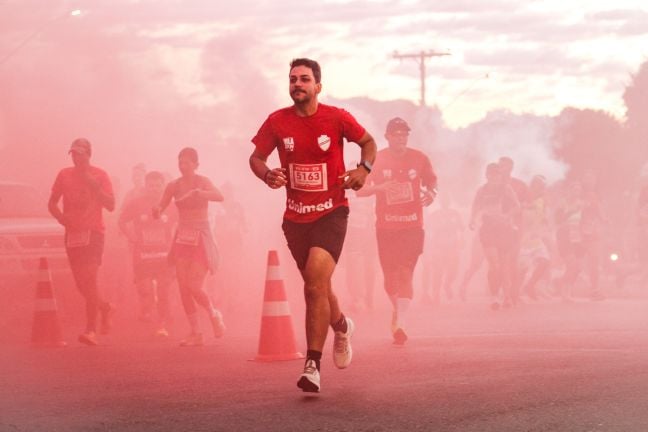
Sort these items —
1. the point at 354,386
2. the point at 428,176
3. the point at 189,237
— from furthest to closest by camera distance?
1. the point at 189,237
2. the point at 428,176
3. the point at 354,386

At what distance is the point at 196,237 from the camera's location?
45.0 feet

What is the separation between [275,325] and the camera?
441 inches

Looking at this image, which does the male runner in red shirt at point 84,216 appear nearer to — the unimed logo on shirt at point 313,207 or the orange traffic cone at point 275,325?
the orange traffic cone at point 275,325

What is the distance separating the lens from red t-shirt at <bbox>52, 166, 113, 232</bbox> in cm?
1354

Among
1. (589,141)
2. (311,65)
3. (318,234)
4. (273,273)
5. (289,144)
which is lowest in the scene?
(273,273)

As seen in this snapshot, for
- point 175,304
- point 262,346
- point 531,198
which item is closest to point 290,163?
point 262,346

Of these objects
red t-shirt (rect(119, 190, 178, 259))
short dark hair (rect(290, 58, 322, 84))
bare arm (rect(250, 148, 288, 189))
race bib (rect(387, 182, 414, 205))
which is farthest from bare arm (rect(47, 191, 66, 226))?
short dark hair (rect(290, 58, 322, 84))

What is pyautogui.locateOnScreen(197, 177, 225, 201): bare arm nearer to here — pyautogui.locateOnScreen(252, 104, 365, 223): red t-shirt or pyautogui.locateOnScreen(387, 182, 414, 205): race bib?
pyautogui.locateOnScreen(387, 182, 414, 205): race bib

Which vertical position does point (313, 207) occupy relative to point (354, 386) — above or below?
above

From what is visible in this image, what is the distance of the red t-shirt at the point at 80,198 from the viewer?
13.5 metres

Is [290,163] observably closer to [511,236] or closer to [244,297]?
[511,236]

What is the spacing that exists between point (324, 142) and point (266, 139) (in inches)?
15.0

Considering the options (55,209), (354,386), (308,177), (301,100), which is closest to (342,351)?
(354,386)

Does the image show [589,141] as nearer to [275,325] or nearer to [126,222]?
[126,222]
